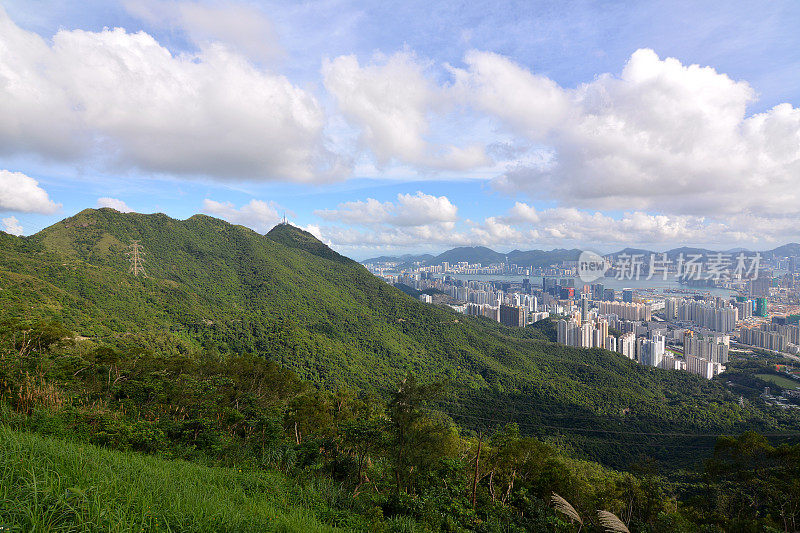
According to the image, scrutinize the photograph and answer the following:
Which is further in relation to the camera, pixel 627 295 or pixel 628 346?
pixel 627 295

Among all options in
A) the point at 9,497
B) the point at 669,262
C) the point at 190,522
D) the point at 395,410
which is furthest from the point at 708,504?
the point at 669,262

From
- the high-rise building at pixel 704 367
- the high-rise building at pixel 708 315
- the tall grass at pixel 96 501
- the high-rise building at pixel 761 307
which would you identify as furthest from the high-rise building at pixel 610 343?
the tall grass at pixel 96 501

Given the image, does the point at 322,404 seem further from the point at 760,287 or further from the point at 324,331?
the point at 760,287

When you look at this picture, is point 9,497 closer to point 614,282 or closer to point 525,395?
point 525,395

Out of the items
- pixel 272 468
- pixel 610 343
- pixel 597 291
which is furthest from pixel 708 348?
pixel 597 291

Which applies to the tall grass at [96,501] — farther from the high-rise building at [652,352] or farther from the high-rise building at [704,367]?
the high-rise building at [652,352]
